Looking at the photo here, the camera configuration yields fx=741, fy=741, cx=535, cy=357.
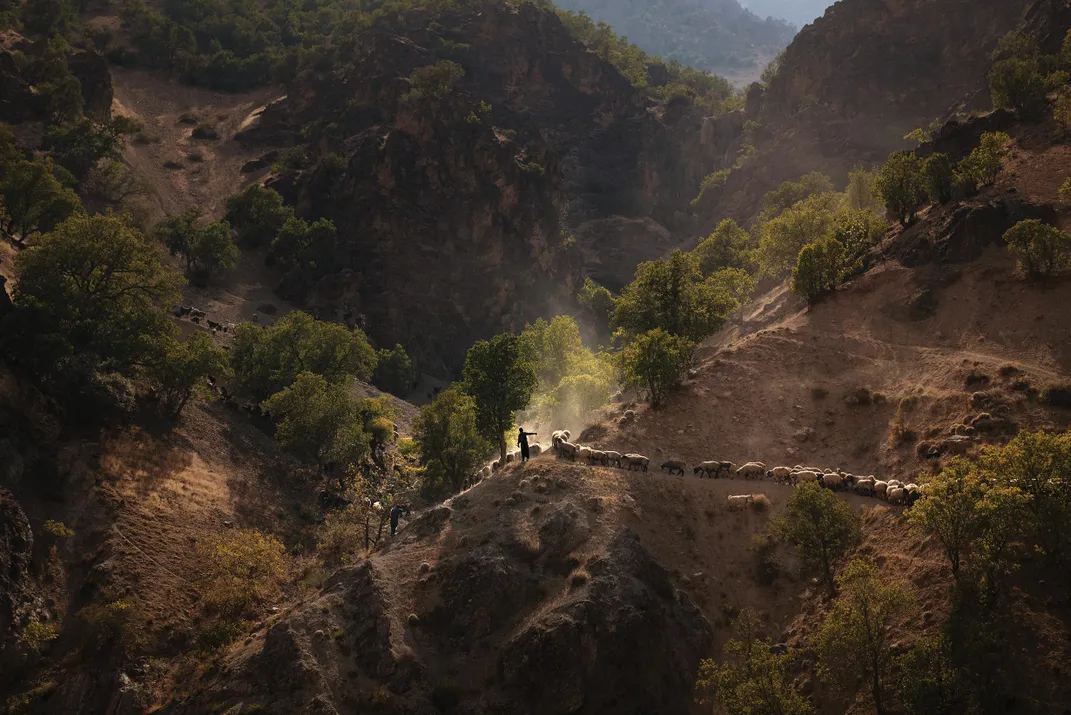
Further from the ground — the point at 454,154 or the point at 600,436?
the point at 454,154

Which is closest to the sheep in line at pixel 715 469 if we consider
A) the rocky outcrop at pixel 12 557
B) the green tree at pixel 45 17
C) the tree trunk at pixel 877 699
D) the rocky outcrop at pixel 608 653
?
the rocky outcrop at pixel 608 653

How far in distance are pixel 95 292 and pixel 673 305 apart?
1701 inches

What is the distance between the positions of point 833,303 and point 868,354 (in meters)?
6.24

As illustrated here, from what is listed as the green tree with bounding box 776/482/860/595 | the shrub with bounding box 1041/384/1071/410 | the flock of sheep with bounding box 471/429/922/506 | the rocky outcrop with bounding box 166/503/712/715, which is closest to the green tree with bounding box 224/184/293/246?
the flock of sheep with bounding box 471/429/922/506

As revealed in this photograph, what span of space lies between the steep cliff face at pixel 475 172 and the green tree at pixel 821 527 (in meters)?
79.6

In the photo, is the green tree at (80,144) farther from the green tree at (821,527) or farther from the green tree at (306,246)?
the green tree at (821,527)

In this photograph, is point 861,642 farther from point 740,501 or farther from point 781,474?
point 781,474

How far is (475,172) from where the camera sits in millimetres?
119750

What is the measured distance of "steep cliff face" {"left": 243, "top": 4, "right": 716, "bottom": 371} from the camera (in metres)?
113

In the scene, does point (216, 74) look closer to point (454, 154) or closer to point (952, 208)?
point (454, 154)

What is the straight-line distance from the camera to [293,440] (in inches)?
2330

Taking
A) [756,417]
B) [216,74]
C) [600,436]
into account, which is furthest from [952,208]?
[216,74]

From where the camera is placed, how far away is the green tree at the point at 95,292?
51.0 metres

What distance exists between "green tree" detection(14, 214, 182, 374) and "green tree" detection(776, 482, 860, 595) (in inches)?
1753
